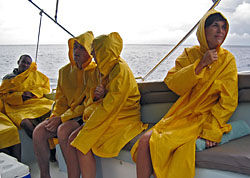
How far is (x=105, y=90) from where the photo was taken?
1847mm

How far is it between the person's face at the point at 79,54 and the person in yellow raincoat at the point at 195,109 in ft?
2.48

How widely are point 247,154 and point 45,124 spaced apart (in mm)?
1483

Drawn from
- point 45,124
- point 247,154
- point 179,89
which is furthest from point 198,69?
point 45,124

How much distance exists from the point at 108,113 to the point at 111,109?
33 millimetres

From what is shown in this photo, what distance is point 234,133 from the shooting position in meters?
1.46

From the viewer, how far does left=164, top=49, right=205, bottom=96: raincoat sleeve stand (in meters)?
1.52

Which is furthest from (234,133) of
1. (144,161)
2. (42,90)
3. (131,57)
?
(131,57)

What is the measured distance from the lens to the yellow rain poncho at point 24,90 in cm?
259

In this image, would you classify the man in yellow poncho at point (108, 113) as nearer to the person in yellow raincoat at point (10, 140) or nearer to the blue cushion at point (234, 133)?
the blue cushion at point (234, 133)

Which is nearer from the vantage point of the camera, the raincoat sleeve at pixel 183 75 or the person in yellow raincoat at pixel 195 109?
the person in yellow raincoat at pixel 195 109

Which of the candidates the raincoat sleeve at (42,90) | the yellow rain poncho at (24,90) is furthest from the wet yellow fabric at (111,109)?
the raincoat sleeve at (42,90)

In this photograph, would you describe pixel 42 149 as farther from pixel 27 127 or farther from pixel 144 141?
pixel 144 141

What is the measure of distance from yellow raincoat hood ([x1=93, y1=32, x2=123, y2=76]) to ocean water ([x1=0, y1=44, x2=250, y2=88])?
0.84 m

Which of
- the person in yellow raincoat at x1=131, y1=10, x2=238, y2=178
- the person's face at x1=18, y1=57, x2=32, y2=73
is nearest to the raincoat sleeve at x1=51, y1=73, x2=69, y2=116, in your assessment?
the person's face at x1=18, y1=57, x2=32, y2=73
